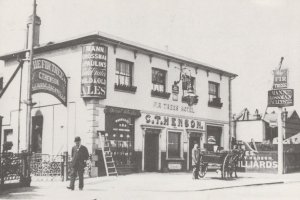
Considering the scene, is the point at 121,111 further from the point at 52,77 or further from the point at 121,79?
the point at 52,77

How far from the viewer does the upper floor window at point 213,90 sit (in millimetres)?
26522

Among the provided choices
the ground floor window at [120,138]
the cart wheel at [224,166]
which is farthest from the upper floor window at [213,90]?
the cart wheel at [224,166]

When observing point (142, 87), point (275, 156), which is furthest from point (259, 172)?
point (142, 87)

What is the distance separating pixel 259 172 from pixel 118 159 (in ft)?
25.3

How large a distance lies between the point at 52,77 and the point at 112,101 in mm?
2800

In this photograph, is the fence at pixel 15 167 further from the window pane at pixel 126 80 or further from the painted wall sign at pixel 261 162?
the painted wall sign at pixel 261 162

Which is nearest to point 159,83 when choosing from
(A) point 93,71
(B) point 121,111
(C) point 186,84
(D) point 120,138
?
(C) point 186,84

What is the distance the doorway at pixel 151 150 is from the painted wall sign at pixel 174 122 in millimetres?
568

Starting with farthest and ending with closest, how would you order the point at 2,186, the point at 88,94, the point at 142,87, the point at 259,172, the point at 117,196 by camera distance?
the point at 259,172, the point at 142,87, the point at 88,94, the point at 2,186, the point at 117,196

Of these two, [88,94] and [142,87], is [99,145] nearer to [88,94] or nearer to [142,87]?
[88,94]

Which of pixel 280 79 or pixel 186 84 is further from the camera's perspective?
pixel 186 84

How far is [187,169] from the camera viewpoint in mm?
24094

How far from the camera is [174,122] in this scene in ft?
77.4

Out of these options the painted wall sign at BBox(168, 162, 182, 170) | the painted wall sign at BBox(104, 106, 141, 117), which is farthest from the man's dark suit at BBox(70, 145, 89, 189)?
the painted wall sign at BBox(168, 162, 182, 170)
